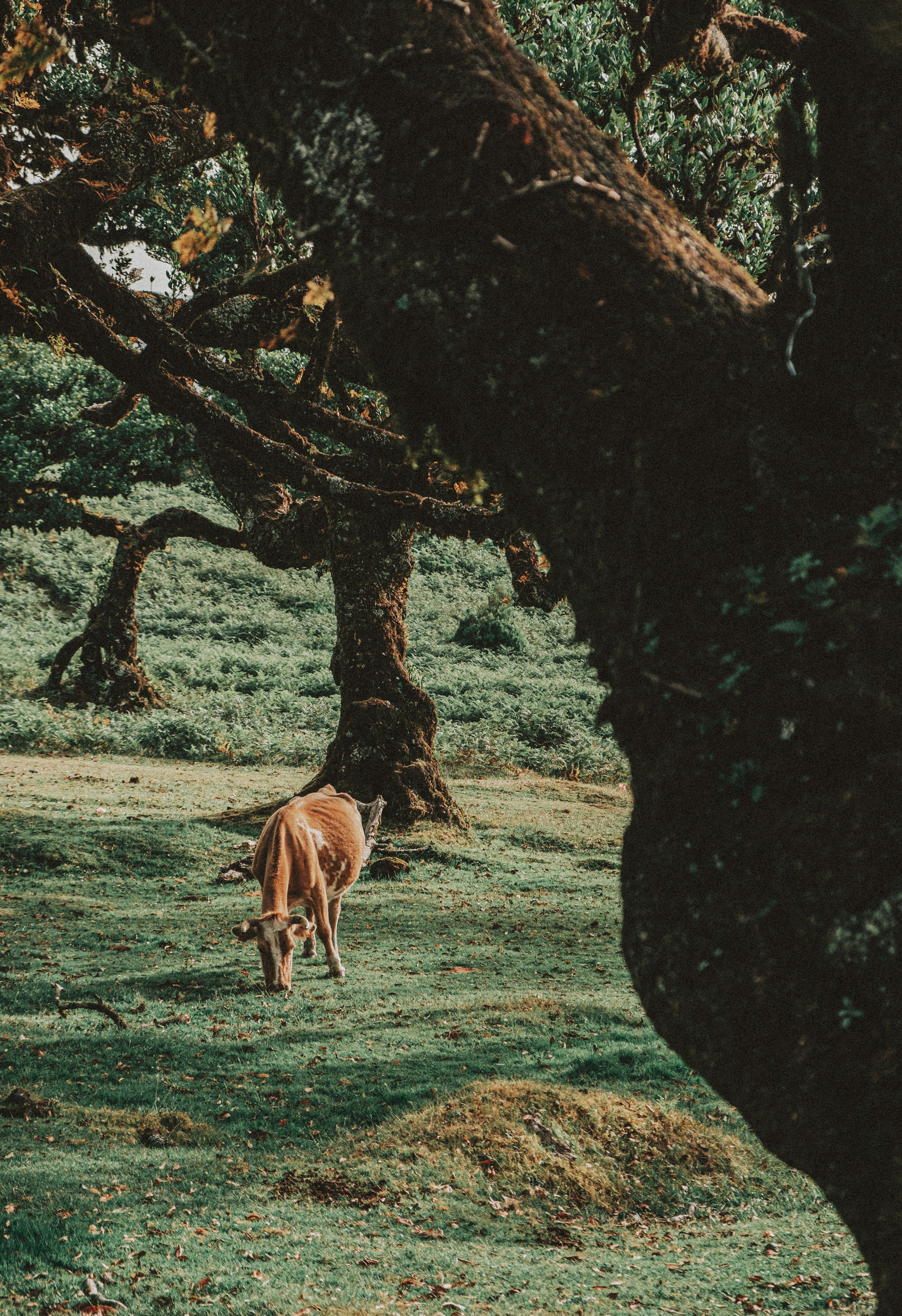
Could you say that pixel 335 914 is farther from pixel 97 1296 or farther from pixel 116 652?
pixel 116 652

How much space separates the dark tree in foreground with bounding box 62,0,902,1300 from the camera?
2029mm

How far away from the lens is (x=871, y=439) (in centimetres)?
219

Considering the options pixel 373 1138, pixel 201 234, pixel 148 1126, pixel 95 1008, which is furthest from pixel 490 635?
pixel 201 234

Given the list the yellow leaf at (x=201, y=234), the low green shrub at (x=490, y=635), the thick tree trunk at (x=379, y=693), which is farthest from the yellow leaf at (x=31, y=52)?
the low green shrub at (x=490, y=635)

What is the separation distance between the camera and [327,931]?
9.12 metres

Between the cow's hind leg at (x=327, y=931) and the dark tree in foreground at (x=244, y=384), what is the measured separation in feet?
13.2

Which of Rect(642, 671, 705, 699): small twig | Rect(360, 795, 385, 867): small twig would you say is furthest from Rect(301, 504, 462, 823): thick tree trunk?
Rect(642, 671, 705, 699): small twig

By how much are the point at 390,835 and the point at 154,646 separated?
60.9 feet

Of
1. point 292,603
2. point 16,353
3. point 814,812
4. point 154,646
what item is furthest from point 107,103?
point 292,603

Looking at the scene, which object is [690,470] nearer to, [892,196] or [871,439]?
[871,439]

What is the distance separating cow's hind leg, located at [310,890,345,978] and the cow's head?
427mm

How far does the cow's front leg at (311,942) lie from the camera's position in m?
8.98

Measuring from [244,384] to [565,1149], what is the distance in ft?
28.3

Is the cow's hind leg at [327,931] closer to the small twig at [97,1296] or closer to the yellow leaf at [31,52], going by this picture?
the small twig at [97,1296]
